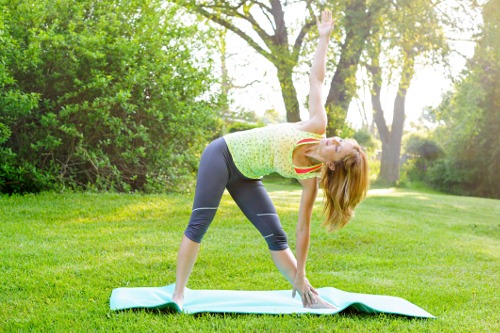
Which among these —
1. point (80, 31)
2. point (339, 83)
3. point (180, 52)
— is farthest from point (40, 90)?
point (339, 83)

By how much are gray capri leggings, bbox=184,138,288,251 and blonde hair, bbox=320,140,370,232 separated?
468 millimetres

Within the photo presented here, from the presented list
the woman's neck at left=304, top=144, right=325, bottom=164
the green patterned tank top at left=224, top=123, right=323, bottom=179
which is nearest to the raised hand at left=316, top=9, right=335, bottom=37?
the green patterned tank top at left=224, top=123, right=323, bottom=179

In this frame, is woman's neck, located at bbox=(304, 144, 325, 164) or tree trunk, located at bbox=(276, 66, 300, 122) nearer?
woman's neck, located at bbox=(304, 144, 325, 164)

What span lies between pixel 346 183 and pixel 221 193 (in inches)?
31.4

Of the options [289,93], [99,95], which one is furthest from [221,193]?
[289,93]


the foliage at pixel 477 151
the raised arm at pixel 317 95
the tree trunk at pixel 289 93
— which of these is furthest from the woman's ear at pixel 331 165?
the foliage at pixel 477 151

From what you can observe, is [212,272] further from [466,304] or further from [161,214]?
[161,214]

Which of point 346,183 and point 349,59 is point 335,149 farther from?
point 349,59

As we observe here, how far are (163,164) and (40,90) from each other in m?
2.26

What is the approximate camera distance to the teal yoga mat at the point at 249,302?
3889mm

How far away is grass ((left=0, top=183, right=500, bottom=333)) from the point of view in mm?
3717

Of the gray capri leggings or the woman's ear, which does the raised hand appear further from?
the gray capri leggings

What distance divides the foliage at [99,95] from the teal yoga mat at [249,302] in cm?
461

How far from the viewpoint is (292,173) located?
376 cm
